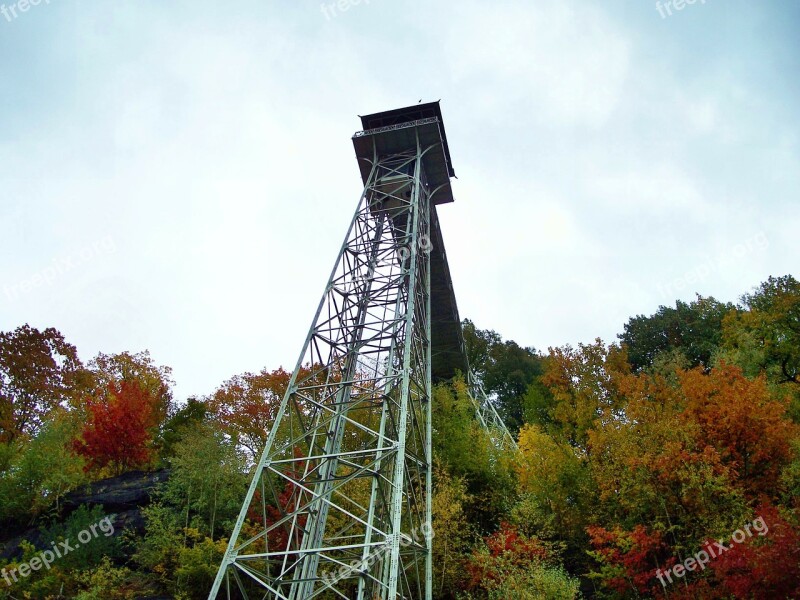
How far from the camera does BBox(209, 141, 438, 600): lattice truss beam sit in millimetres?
9375

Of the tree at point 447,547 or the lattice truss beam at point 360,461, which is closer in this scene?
the lattice truss beam at point 360,461

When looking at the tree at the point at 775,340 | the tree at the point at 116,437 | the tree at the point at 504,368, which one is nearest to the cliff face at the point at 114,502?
the tree at the point at 116,437

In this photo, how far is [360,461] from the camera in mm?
15133

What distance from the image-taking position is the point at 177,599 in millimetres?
12992

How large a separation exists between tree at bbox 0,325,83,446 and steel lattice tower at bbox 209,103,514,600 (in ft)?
41.3

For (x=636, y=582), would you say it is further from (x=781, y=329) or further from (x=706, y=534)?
(x=781, y=329)

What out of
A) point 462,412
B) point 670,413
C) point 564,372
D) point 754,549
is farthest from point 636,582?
point 564,372

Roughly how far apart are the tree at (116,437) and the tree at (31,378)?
11.2ft

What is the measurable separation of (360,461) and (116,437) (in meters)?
11.7

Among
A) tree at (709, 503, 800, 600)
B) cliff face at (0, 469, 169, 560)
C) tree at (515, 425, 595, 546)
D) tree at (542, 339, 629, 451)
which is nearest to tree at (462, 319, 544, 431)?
tree at (542, 339, 629, 451)

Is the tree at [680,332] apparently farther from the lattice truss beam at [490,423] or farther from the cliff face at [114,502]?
the cliff face at [114,502]

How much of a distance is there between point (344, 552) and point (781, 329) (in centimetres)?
1912

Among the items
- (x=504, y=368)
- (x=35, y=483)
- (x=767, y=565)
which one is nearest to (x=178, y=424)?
(x=35, y=483)

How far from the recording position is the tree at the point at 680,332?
3125cm
